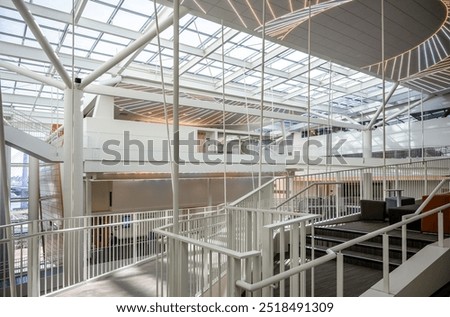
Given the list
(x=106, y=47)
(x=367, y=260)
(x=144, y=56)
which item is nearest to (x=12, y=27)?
(x=106, y=47)

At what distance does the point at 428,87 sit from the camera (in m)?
15.4

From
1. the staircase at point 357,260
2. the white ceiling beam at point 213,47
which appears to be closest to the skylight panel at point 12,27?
the white ceiling beam at point 213,47

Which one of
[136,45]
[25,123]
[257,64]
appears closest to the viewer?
[136,45]

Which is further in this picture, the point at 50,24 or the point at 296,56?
the point at 296,56

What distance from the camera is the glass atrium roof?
10.2 metres

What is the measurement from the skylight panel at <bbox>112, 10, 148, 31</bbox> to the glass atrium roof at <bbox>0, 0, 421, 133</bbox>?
0.11 ft

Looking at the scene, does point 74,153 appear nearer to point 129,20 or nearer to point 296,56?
point 129,20

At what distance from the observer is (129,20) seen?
35.3 ft

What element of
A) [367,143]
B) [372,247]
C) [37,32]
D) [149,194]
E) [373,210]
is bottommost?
[149,194]

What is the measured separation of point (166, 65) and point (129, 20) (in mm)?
4082

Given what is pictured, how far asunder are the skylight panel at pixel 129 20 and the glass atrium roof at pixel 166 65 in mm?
33

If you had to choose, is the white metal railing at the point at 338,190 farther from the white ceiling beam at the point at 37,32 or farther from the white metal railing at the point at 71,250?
the white ceiling beam at the point at 37,32

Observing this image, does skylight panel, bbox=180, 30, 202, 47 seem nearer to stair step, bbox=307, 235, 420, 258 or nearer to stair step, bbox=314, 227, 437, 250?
stair step, bbox=314, 227, 437, 250
